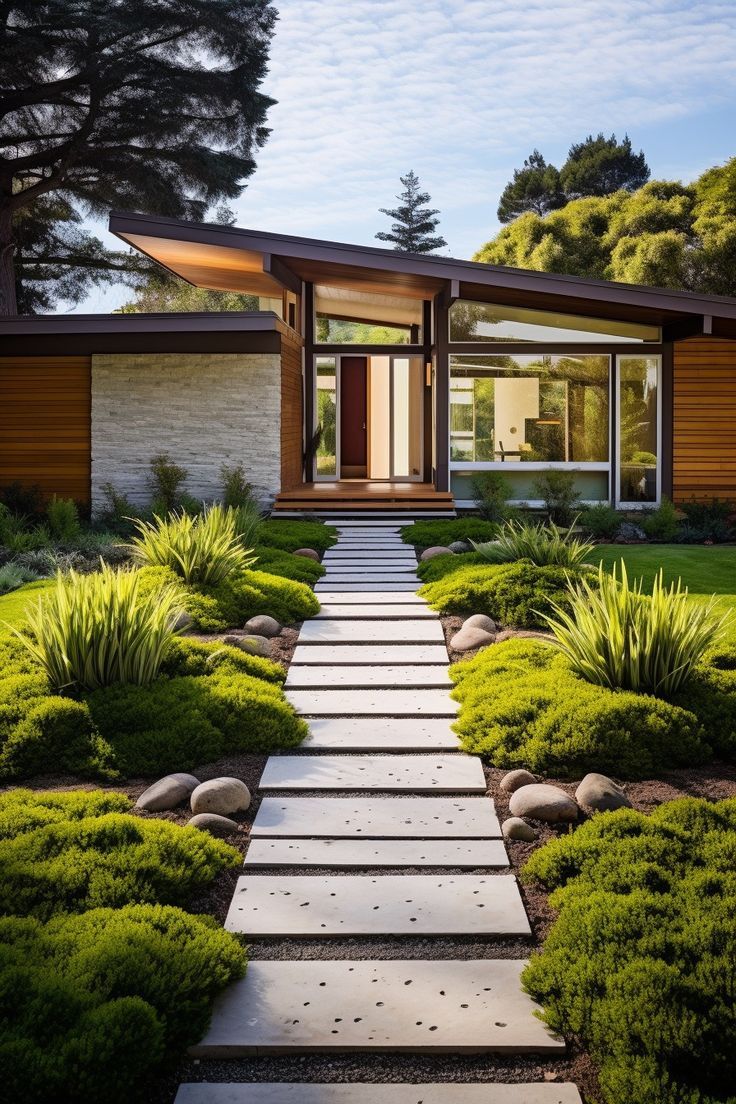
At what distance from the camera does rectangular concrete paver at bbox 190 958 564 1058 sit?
9.84 ft

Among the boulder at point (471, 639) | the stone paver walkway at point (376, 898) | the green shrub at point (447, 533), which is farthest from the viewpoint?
the green shrub at point (447, 533)

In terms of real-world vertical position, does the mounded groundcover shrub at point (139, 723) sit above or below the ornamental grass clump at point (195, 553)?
below

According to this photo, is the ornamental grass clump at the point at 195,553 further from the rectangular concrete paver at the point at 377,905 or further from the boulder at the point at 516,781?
the rectangular concrete paver at the point at 377,905

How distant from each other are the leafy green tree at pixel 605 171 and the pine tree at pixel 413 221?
5.11 metres

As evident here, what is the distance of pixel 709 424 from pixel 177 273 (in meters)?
10.0

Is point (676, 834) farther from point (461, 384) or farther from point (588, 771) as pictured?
point (461, 384)

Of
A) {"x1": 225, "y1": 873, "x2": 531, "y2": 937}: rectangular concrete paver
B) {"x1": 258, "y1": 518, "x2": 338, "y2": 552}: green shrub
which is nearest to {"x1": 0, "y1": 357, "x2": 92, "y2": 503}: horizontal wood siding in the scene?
{"x1": 258, "y1": 518, "x2": 338, "y2": 552}: green shrub

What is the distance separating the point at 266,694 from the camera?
6078 millimetres

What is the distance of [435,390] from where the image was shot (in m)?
15.4

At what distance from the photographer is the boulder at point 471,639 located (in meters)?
7.35

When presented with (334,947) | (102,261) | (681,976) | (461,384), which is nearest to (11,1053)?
(334,947)

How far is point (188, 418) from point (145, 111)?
31.9 ft

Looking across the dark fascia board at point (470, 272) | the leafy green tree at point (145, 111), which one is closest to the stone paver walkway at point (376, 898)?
the dark fascia board at point (470, 272)

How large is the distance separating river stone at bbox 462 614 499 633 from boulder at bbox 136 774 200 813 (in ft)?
10.8
